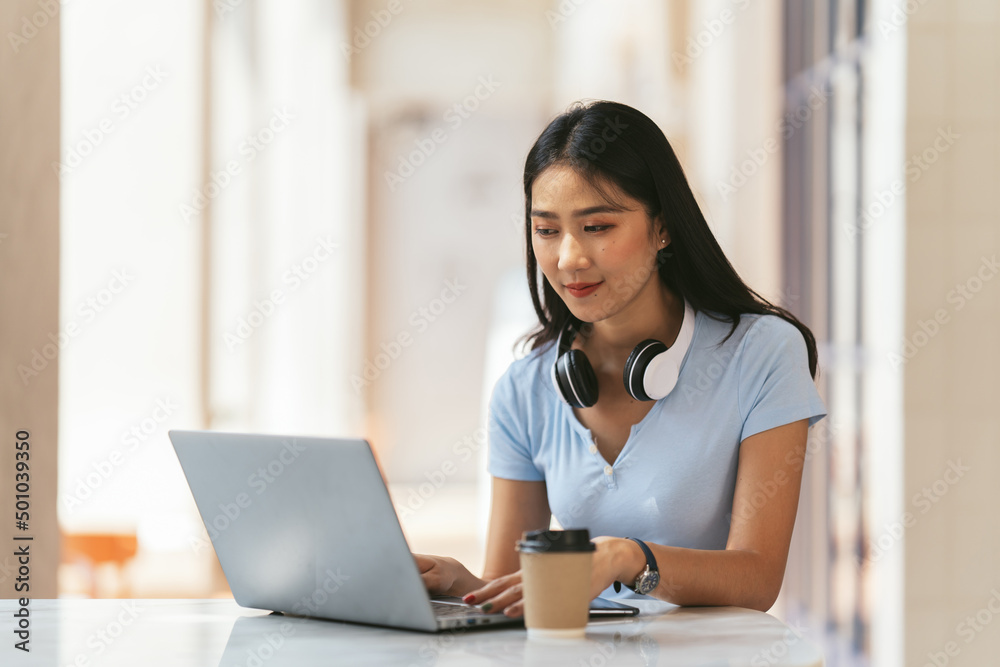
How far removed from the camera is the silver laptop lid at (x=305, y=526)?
94cm

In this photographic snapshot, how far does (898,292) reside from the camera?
87.3 inches

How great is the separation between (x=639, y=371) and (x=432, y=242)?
569 centimetres

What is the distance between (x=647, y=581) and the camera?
1.08 metres

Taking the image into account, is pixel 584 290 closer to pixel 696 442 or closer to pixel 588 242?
pixel 588 242

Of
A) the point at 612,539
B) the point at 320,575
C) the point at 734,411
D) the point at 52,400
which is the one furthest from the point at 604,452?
the point at 52,400

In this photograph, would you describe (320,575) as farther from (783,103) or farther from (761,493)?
(783,103)

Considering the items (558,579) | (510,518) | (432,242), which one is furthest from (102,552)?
(432,242)

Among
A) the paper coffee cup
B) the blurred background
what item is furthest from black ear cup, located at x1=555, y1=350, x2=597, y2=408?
the paper coffee cup

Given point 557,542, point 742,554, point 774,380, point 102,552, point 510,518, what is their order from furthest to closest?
1. point 102,552
2. point 510,518
3. point 774,380
4. point 742,554
5. point 557,542

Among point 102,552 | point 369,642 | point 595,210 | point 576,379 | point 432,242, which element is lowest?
point 102,552

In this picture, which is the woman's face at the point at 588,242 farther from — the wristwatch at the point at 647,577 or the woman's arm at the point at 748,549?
the wristwatch at the point at 647,577

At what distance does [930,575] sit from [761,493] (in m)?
1.14

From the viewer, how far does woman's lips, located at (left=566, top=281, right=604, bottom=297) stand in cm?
137

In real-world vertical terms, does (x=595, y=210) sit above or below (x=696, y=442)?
above
